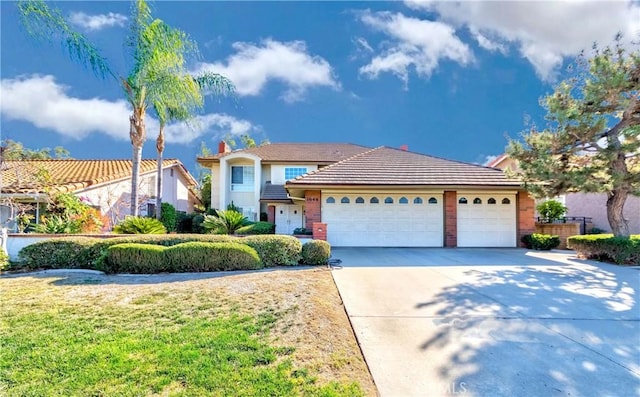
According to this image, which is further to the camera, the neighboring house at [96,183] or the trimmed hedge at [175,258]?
the neighboring house at [96,183]

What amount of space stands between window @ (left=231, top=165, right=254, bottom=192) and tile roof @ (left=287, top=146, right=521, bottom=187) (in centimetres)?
839

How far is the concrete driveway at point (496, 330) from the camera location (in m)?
3.19

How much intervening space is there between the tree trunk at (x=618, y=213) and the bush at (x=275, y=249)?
11513 millimetres

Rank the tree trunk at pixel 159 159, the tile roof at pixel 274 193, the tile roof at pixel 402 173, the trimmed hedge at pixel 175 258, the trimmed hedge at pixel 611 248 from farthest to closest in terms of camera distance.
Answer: the tile roof at pixel 274 193, the tree trunk at pixel 159 159, the tile roof at pixel 402 173, the trimmed hedge at pixel 611 248, the trimmed hedge at pixel 175 258

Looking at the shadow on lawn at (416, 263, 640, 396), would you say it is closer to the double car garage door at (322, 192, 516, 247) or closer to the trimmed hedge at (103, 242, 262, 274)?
the trimmed hedge at (103, 242, 262, 274)

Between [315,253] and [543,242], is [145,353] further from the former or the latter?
[543,242]

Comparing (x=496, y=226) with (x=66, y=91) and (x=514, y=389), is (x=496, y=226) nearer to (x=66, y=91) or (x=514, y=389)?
(x=514, y=389)

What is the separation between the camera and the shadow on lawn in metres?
3.20

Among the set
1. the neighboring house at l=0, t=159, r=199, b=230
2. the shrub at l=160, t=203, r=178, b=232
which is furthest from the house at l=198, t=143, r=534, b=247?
the neighboring house at l=0, t=159, r=199, b=230

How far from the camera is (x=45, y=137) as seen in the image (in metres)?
18.4

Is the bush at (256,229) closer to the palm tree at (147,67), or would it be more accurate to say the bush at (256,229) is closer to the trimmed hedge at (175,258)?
the palm tree at (147,67)

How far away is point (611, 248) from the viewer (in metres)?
10.0

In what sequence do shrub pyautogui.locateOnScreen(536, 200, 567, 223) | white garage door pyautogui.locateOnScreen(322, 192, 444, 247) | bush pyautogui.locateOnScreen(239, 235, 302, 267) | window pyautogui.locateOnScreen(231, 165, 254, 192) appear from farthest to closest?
window pyautogui.locateOnScreen(231, 165, 254, 192) < shrub pyautogui.locateOnScreen(536, 200, 567, 223) < white garage door pyautogui.locateOnScreen(322, 192, 444, 247) < bush pyautogui.locateOnScreen(239, 235, 302, 267)

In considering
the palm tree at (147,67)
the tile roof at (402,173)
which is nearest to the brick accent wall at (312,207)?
the tile roof at (402,173)
